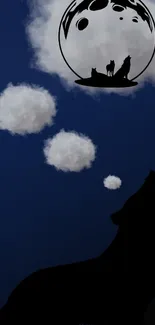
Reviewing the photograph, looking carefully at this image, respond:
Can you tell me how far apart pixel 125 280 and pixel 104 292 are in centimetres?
61

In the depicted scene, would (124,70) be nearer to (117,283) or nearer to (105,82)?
(105,82)

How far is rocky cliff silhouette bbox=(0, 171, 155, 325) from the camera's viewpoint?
783 cm

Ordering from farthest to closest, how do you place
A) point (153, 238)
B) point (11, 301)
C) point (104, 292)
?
1. point (11, 301)
2. point (104, 292)
3. point (153, 238)

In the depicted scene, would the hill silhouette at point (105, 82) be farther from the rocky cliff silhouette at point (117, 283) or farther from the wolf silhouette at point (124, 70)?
the rocky cliff silhouette at point (117, 283)

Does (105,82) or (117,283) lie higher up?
(105,82)

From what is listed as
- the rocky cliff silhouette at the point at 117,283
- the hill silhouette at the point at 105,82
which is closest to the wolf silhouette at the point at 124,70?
the hill silhouette at the point at 105,82

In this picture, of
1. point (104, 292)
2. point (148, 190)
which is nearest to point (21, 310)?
point (104, 292)

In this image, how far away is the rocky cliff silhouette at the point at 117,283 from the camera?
7832 mm

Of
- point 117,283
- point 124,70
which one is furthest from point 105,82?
point 117,283

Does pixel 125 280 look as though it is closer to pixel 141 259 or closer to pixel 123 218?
pixel 141 259

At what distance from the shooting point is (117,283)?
8.05 meters

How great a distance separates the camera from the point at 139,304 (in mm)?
7898

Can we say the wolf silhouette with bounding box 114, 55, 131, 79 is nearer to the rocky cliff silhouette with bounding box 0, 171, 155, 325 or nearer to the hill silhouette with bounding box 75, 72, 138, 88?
the hill silhouette with bounding box 75, 72, 138, 88

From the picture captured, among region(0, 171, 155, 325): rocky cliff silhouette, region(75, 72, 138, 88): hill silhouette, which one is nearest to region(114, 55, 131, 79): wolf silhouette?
region(75, 72, 138, 88): hill silhouette
